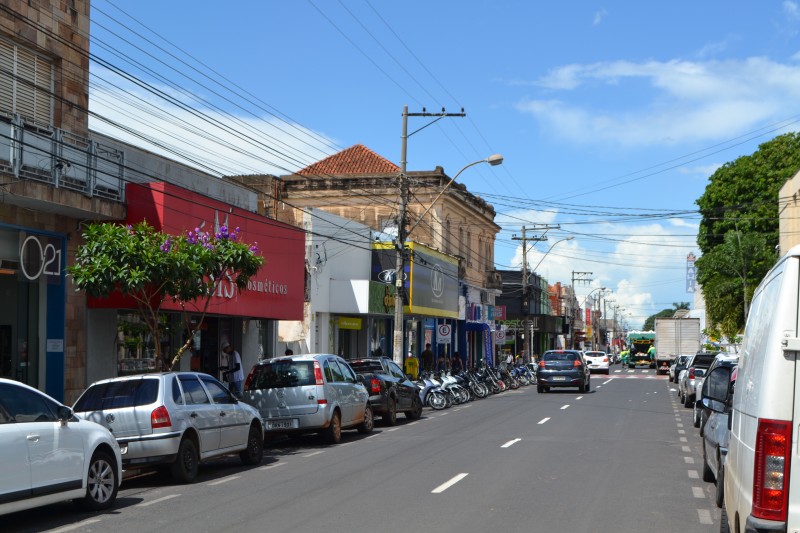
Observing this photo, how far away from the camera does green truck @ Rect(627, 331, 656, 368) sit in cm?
8050

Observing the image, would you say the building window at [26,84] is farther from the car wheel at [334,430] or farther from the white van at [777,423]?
the white van at [777,423]

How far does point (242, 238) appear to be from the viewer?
2359 centimetres

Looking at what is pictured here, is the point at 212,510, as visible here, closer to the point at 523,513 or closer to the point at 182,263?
the point at 523,513

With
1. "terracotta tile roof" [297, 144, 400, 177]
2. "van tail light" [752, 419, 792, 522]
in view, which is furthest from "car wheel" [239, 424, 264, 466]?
"terracotta tile roof" [297, 144, 400, 177]

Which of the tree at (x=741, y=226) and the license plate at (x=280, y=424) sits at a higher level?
the tree at (x=741, y=226)

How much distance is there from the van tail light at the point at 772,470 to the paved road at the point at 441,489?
4362 millimetres

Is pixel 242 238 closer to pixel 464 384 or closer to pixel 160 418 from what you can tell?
pixel 160 418

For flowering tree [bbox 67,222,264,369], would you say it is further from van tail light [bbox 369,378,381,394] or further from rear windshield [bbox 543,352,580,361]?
rear windshield [bbox 543,352,580,361]

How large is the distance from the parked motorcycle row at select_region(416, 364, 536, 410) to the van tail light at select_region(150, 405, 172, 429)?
13.7m

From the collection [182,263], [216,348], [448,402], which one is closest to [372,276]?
[448,402]

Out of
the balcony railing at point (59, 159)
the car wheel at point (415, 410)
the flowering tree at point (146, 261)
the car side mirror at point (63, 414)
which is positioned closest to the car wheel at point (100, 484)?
the car side mirror at point (63, 414)

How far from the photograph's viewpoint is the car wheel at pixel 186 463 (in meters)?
12.9

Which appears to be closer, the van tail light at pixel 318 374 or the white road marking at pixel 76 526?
the white road marking at pixel 76 526

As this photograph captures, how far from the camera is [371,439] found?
19.3m
